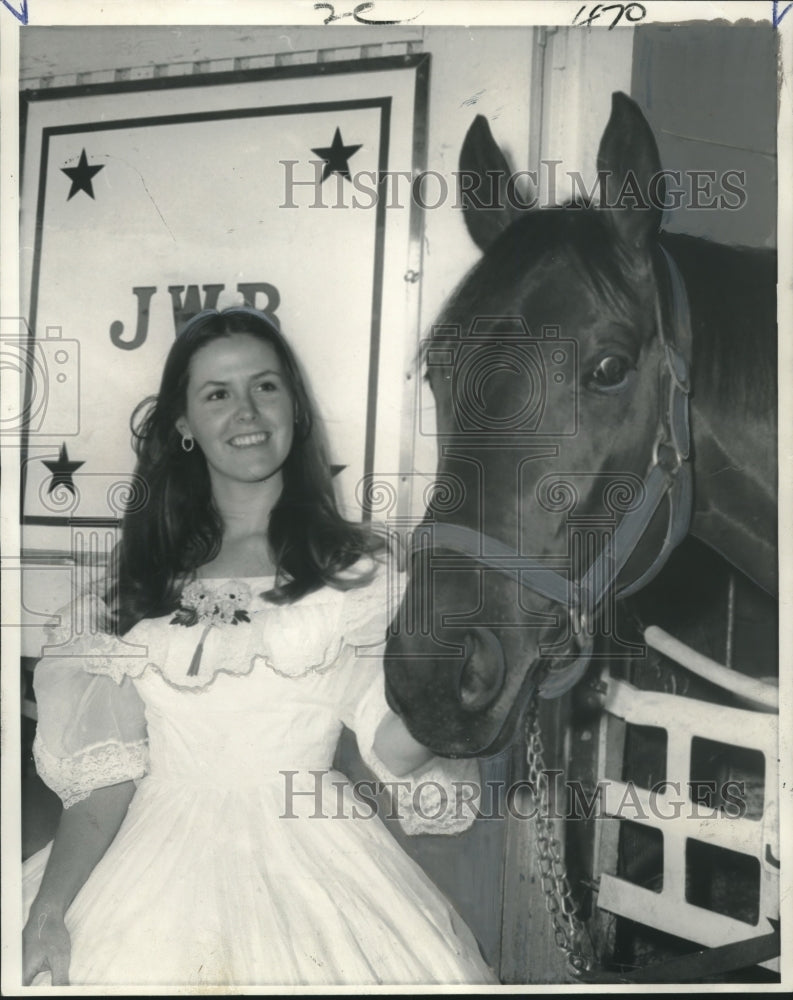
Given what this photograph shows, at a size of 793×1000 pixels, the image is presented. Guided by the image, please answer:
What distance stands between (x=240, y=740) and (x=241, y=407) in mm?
566

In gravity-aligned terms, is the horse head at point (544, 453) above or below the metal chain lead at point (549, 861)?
above

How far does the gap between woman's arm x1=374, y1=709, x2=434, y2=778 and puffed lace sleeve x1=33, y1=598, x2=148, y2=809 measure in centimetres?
41

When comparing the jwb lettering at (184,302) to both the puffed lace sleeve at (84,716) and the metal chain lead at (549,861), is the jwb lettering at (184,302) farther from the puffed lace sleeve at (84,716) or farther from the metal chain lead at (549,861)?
the metal chain lead at (549,861)

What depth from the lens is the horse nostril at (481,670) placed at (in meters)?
1.60

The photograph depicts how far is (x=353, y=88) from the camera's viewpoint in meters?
1.66

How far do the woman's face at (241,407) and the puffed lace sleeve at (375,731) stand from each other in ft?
0.93

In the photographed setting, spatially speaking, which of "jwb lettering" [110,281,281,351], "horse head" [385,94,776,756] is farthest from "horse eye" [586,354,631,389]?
"jwb lettering" [110,281,281,351]

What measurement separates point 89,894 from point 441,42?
1.59 metres

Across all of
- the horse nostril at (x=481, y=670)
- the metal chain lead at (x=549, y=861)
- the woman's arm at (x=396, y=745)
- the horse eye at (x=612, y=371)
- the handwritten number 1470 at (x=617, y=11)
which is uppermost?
the handwritten number 1470 at (x=617, y=11)

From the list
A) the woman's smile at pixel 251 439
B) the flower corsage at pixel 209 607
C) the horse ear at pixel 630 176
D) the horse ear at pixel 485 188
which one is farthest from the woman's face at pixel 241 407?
the horse ear at pixel 630 176

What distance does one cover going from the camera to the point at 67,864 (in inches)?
65.2

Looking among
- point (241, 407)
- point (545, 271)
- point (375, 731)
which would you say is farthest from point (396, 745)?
point (545, 271)

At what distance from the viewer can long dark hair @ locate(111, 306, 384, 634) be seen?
1.64m

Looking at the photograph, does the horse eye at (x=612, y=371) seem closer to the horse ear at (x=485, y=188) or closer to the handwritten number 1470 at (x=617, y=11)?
the horse ear at (x=485, y=188)
